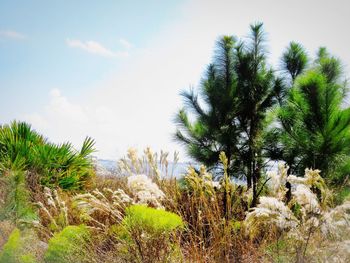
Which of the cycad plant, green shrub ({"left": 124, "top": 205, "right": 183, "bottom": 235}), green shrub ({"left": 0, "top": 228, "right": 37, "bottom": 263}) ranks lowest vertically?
green shrub ({"left": 0, "top": 228, "right": 37, "bottom": 263})

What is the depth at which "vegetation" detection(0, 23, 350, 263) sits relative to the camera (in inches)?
128

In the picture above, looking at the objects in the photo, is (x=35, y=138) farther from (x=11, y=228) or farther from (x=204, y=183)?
(x=204, y=183)

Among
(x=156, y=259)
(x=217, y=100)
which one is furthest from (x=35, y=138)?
(x=156, y=259)

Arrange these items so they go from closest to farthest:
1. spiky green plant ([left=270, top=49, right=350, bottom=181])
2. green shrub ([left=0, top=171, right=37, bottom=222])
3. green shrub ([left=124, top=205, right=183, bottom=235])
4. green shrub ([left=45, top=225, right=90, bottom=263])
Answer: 1. green shrub ([left=124, top=205, right=183, bottom=235])
2. green shrub ([left=45, top=225, right=90, bottom=263])
3. green shrub ([left=0, top=171, right=37, bottom=222])
4. spiky green plant ([left=270, top=49, right=350, bottom=181])

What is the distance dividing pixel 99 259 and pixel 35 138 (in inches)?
238

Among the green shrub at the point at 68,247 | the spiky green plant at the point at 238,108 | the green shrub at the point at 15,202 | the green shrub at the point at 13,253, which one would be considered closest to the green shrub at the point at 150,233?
the green shrub at the point at 68,247

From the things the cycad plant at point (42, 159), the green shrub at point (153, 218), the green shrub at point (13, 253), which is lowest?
the green shrub at point (13, 253)

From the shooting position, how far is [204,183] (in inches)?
161

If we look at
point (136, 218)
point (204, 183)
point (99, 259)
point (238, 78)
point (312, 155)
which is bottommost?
point (99, 259)

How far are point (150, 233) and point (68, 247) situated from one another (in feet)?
2.32

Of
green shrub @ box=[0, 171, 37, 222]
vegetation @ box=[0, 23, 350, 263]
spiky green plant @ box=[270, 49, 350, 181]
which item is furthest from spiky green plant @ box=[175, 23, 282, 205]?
green shrub @ box=[0, 171, 37, 222]

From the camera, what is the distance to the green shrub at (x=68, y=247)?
336 centimetres

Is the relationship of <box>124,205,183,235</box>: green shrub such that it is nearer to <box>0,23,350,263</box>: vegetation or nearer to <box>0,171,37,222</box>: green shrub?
<box>0,23,350,263</box>: vegetation

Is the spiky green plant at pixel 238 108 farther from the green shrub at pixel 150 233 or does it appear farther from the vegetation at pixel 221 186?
the green shrub at pixel 150 233
